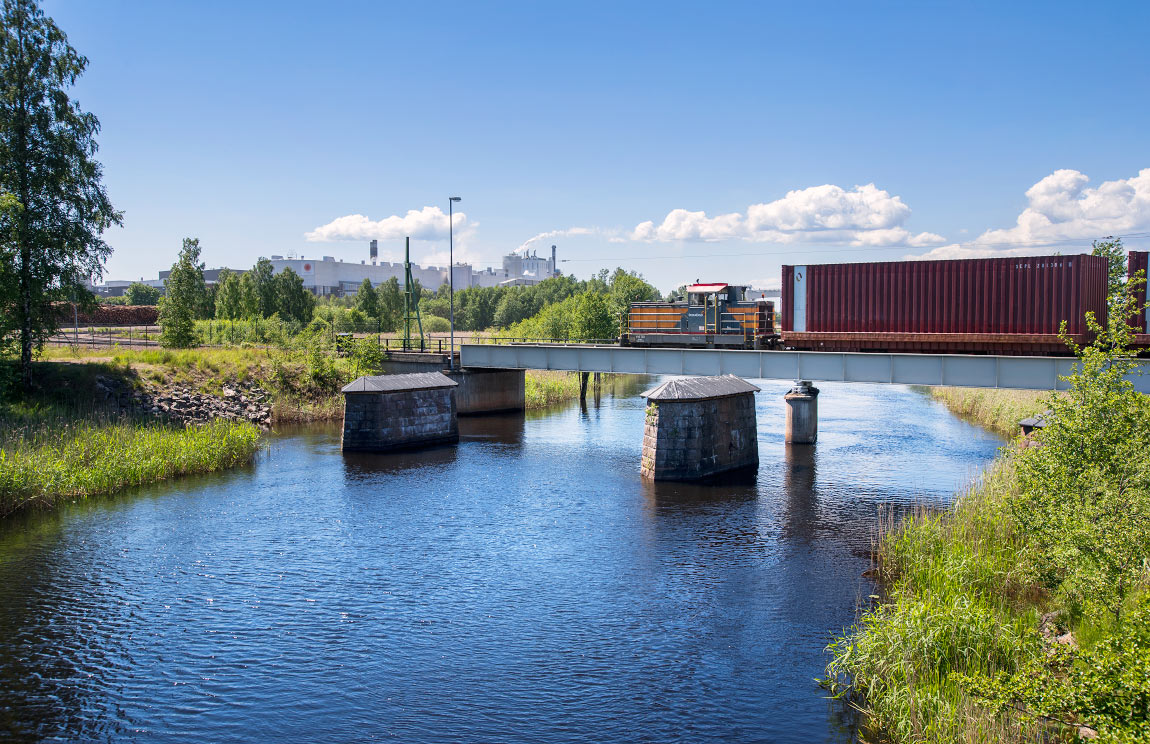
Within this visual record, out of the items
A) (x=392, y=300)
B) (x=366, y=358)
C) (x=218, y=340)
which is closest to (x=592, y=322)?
(x=366, y=358)

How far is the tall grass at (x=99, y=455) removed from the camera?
84.9 feet

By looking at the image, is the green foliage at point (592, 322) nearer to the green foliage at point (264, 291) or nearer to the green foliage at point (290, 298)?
the green foliage at point (290, 298)

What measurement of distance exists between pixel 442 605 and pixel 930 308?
914 inches

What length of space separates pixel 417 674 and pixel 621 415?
38723mm

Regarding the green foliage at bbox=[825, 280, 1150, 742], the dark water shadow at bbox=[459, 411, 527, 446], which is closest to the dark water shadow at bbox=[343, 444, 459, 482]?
the dark water shadow at bbox=[459, 411, 527, 446]

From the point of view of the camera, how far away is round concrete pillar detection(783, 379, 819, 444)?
39.8 meters

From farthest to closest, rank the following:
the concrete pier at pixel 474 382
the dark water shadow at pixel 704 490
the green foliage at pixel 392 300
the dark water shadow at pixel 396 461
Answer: the green foliage at pixel 392 300
the concrete pier at pixel 474 382
the dark water shadow at pixel 396 461
the dark water shadow at pixel 704 490

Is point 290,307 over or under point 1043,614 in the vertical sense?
over

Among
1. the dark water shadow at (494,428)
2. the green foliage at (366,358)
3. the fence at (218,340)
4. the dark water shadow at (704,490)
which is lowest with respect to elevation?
the dark water shadow at (704,490)

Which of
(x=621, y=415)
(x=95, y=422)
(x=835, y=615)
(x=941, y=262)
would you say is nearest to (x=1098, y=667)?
(x=835, y=615)

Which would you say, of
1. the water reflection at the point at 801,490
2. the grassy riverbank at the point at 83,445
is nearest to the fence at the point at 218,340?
the grassy riverbank at the point at 83,445

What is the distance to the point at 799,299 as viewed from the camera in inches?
1383

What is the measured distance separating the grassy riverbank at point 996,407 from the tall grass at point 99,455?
123 ft

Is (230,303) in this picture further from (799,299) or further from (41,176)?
(799,299)
